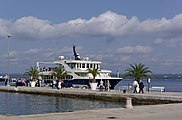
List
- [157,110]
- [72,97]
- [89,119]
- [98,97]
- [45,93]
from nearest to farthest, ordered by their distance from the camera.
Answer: [89,119] → [157,110] → [98,97] → [72,97] → [45,93]

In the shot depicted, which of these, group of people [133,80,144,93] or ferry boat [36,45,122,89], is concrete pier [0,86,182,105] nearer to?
group of people [133,80,144,93]

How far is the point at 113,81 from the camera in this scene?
6956 cm

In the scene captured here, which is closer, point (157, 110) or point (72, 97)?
point (157, 110)

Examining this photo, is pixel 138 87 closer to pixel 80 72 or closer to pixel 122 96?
pixel 122 96

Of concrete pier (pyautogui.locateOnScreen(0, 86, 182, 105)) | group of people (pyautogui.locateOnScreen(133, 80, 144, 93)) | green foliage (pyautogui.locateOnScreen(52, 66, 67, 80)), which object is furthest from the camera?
green foliage (pyautogui.locateOnScreen(52, 66, 67, 80))

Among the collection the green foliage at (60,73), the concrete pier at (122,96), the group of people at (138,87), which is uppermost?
the green foliage at (60,73)

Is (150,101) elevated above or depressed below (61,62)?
below

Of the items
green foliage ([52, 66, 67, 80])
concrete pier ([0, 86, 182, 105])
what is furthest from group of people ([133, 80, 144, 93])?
green foliage ([52, 66, 67, 80])

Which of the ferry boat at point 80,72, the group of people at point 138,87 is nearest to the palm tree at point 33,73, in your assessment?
the ferry boat at point 80,72

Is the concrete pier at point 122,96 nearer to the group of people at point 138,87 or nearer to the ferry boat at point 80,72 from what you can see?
the group of people at point 138,87

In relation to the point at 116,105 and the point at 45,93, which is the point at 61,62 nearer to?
the point at 45,93

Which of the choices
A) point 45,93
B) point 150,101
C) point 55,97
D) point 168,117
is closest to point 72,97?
point 55,97

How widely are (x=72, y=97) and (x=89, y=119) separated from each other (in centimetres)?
2842

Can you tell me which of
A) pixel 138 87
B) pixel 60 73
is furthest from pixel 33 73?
pixel 138 87
